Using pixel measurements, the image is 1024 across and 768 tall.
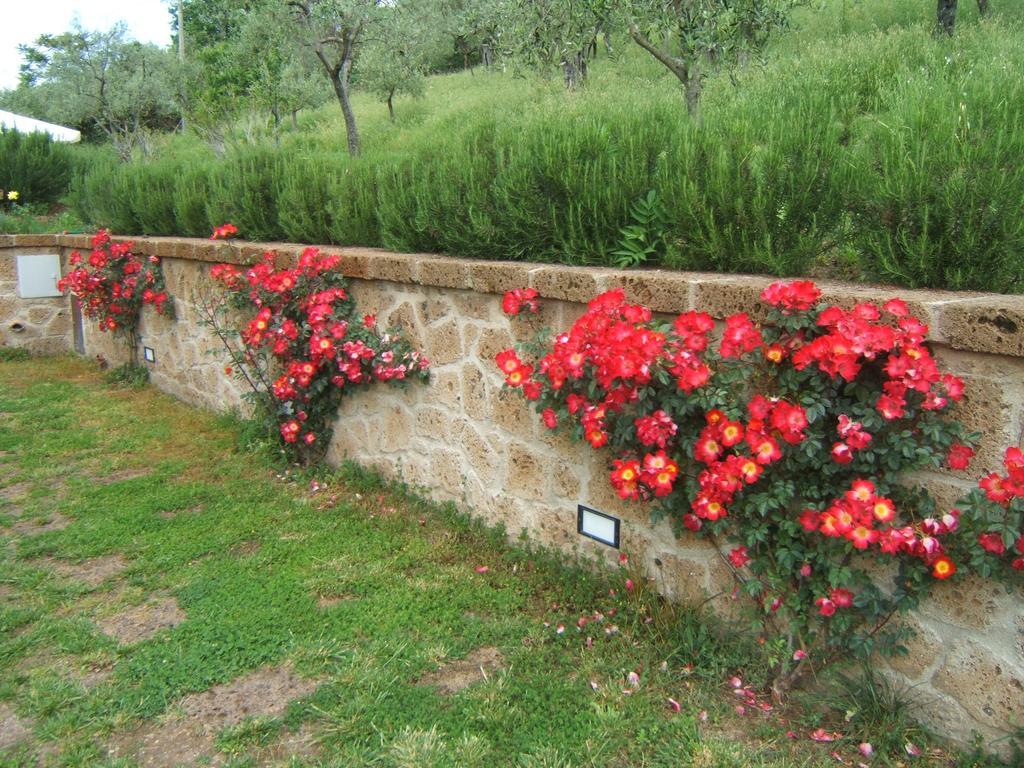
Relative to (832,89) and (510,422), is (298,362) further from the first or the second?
(832,89)

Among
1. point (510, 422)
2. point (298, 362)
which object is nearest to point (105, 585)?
point (298, 362)

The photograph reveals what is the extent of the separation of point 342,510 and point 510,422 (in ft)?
3.40

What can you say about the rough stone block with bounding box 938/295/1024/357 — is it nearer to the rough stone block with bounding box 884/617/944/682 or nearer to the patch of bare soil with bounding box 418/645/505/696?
the rough stone block with bounding box 884/617/944/682

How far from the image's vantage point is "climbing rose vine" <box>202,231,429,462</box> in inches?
142

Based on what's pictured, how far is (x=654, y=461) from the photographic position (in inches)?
89.4

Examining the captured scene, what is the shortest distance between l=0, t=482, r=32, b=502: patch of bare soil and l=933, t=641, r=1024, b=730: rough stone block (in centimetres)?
404

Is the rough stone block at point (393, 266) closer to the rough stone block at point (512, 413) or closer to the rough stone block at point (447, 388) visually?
the rough stone block at point (447, 388)

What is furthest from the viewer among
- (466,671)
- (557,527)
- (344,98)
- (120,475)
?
(344,98)

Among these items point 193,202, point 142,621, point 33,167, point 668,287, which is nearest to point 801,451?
point 668,287

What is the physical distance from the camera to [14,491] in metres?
3.97

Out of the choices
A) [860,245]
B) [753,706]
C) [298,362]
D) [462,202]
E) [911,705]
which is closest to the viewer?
[911,705]

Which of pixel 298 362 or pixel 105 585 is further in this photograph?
pixel 298 362

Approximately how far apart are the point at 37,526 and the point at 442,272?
221cm

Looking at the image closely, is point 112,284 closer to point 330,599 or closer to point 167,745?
point 330,599
